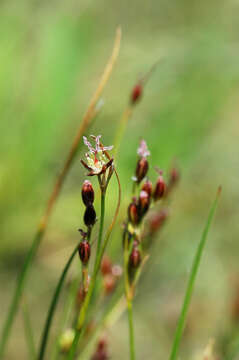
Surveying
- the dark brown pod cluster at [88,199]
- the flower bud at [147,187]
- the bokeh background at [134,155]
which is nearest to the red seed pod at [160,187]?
the flower bud at [147,187]

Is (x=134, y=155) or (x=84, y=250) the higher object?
(x=134, y=155)

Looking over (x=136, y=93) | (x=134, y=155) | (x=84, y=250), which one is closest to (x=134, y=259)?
(x=84, y=250)

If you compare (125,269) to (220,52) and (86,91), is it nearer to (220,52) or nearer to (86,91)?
(220,52)

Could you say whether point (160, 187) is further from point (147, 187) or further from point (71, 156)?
point (71, 156)

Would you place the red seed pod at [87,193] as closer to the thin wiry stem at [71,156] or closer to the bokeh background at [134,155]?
the thin wiry stem at [71,156]

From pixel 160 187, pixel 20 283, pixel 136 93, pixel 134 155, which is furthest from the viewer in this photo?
pixel 134 155

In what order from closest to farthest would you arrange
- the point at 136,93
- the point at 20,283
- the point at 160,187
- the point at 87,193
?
the point at 87,193 → the point at 160,187 → the point at 20,283 → the point at 136,93

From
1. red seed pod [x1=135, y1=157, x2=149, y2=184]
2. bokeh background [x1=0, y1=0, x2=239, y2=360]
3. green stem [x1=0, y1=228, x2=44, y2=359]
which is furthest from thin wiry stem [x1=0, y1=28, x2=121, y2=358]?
bokeh background [x1=0, y1=0, x2=239, y2=360]

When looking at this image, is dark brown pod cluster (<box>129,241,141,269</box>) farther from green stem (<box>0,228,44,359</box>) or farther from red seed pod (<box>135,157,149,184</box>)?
green stem (<box>0,228,44,359</box>)
